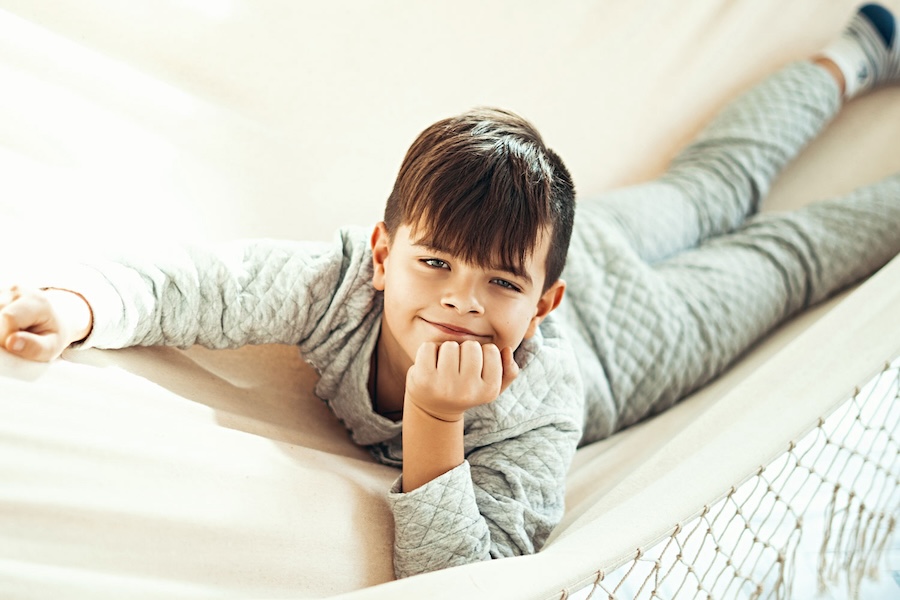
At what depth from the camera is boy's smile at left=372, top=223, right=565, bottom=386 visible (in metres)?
0.70

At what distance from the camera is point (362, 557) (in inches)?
25.3

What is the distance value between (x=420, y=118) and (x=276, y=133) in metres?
0.21

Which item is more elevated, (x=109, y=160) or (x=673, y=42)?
(x=673, y=42)

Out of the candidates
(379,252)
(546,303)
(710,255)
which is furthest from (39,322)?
(710,255)

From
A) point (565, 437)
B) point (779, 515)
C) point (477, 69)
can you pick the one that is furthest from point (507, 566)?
point (477, 69)

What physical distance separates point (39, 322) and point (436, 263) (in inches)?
12.0

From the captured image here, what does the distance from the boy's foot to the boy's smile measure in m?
0.92

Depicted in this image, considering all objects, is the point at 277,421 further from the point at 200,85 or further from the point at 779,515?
the point at 779,515

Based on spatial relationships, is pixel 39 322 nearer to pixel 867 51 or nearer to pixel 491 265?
pixel 491 265

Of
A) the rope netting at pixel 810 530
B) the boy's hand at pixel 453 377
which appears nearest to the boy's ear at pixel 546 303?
the boy's hand at pixel 453 377

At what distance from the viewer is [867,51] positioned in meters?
1.38

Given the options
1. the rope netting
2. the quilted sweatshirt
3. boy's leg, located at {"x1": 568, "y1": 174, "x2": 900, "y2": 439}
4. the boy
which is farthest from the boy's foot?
the quilted sweatshirt

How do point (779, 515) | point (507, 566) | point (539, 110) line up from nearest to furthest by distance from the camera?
point (507, 566), point (779, 515), point (539, 110)

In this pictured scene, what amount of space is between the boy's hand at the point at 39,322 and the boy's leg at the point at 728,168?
0.70 meters
